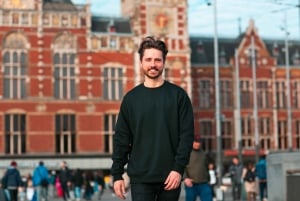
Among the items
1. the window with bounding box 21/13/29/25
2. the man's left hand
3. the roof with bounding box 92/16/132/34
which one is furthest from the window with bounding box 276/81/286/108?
the man's left hand

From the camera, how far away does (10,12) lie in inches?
1400

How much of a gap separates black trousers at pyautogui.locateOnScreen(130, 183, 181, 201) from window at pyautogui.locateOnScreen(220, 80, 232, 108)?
1497 inches

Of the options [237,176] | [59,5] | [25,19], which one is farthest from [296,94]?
[237,176]

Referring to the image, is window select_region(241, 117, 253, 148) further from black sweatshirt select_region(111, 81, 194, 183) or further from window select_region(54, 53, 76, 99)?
black sweatshirt select_region(111, 81, 194, 183)

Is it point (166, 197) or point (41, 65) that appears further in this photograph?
point (41, 65)

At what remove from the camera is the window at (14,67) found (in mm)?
35312

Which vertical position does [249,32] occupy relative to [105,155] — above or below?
above

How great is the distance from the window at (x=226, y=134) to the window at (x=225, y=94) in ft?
3.63

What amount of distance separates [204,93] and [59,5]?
35.2ft

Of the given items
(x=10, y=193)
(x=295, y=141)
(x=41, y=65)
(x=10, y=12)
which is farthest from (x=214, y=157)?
(x=10, y=193)

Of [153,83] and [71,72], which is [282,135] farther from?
[153,83]

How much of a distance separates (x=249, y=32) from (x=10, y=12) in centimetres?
1577

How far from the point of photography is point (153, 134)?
4371 millimetres

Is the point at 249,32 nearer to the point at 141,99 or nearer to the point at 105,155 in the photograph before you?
the point at 105,155
